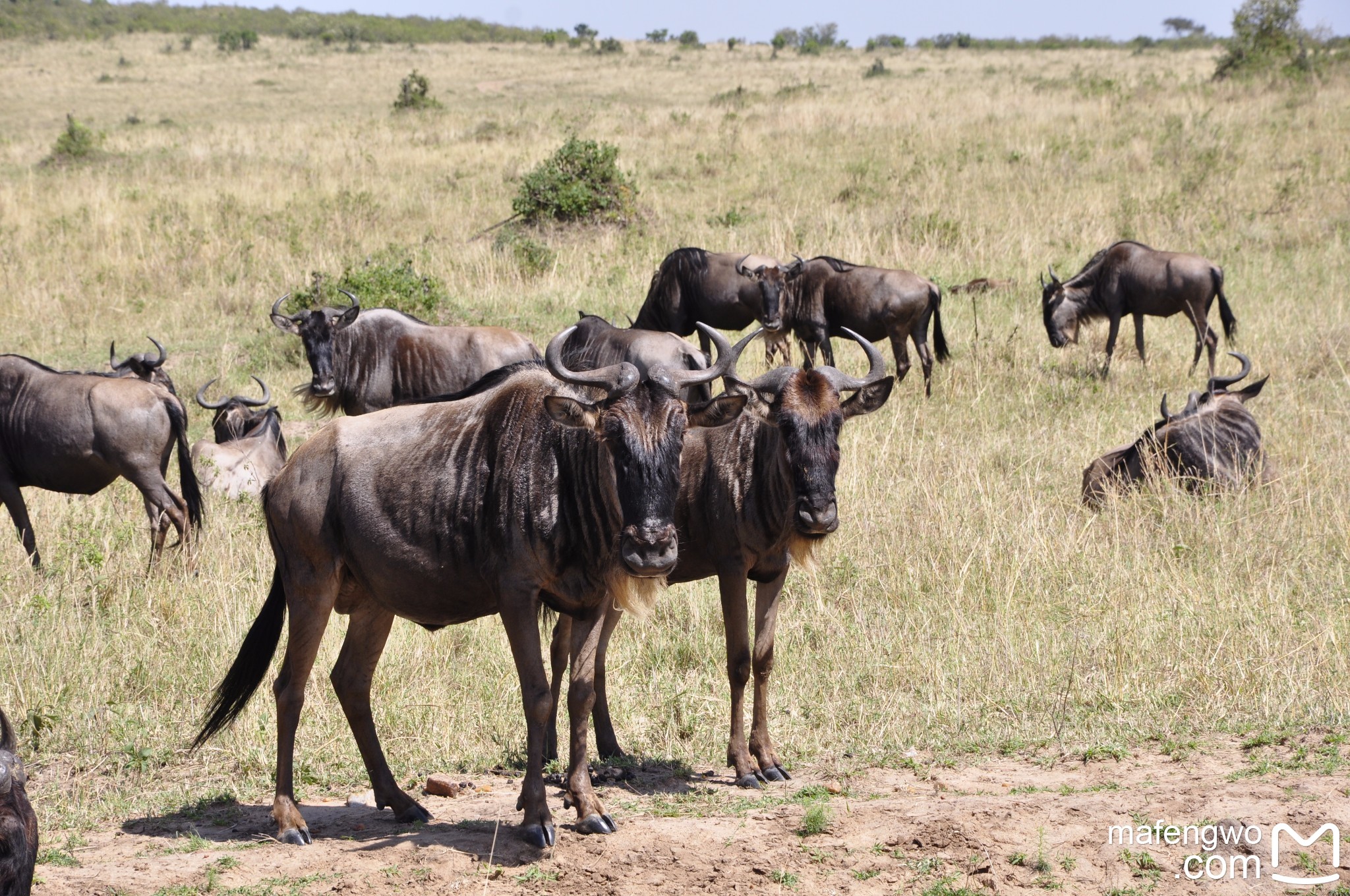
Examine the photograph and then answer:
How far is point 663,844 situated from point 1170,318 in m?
13.5

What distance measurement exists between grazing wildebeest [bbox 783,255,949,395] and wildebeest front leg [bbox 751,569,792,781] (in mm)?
7063

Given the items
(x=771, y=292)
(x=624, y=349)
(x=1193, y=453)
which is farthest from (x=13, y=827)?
(x=771, y=292)

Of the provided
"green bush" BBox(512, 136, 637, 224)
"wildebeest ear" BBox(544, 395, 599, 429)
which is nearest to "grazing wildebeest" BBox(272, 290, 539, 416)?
"wildebeest ear" BBox(544, 395, 599, 429)

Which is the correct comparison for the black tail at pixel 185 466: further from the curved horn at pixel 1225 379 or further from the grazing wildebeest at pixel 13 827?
the curved horn at pixel 1225 379

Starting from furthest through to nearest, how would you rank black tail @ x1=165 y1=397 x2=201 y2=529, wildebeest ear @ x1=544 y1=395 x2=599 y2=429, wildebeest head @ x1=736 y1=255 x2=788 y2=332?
wildebeest head @ x1=736 y1=255 x2=788 y2=332, black tail @ x1=165 y1=397 x2=201 y2=529, wildebeest ear @ x1=544 y1=395 x2=599 y2=429

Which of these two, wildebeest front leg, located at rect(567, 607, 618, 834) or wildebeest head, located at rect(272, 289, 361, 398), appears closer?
wildebeest front leg, located at rect(567, 607, 618, 834)

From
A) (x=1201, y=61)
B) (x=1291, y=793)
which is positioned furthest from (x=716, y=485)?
(x=1201, y=61)

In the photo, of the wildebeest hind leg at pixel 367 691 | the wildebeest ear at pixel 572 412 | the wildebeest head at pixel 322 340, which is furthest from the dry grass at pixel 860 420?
the wildebeest ear at pixel 572 412

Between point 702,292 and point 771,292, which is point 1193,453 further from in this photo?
point 702,292

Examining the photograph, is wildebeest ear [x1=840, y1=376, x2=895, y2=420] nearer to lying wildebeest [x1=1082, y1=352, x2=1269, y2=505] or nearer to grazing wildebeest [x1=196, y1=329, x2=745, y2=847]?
grazing wildebeest [x1=196, y1=329, x2=745, y2=847]

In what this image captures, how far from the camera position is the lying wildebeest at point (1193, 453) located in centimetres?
857

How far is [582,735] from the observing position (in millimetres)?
4535

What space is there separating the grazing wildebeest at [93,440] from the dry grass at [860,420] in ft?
1.10

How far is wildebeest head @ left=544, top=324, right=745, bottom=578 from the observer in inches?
159
